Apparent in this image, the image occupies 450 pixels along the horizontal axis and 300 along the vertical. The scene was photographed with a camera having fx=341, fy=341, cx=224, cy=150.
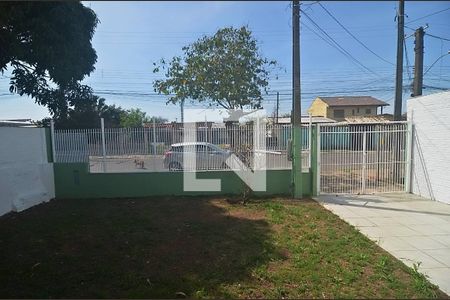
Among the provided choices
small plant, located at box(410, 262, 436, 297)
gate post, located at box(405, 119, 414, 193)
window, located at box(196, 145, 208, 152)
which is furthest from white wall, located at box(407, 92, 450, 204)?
window, located at box(196, 145, 208, 152)

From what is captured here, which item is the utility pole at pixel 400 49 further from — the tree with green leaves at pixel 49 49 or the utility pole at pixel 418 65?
the tree with green leaves at pixel 49 49

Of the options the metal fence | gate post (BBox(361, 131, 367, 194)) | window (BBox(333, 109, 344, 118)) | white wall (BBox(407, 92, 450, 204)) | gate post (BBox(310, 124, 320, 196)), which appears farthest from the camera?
window (BBox(333, 109, 344, 118))

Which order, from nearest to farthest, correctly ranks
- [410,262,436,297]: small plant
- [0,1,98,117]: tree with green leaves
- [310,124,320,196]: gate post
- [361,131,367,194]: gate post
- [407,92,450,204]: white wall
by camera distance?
[410,262,436,297]: small plant < [0,1,98,117]: tree with green leaves < [407,92,450,204]: white wall < [310,124,320,196]: gate post < [361,131,367,194]: gate post

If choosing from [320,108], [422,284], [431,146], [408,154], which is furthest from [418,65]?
[320,108]

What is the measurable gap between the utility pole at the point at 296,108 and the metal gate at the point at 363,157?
2.04 feet

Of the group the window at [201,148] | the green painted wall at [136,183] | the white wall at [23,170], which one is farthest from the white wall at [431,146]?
the white wall at [23,170]

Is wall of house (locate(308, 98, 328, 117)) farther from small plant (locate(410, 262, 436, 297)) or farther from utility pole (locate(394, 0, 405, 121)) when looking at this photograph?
small plant (locate(410, 262, 436, 297))

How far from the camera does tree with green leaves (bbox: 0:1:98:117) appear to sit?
7250 millimetres

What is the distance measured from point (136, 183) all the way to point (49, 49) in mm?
3908

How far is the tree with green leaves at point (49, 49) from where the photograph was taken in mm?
7250

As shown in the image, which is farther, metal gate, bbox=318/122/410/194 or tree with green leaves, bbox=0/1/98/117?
metal gate, bbox=318/122/410/194

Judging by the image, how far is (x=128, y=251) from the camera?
5.31m

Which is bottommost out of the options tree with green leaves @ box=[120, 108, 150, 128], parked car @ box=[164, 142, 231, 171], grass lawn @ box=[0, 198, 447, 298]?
grass lawn @ box=[0, 198, 447, 298]

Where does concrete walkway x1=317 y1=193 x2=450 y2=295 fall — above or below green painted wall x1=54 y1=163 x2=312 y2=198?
below
